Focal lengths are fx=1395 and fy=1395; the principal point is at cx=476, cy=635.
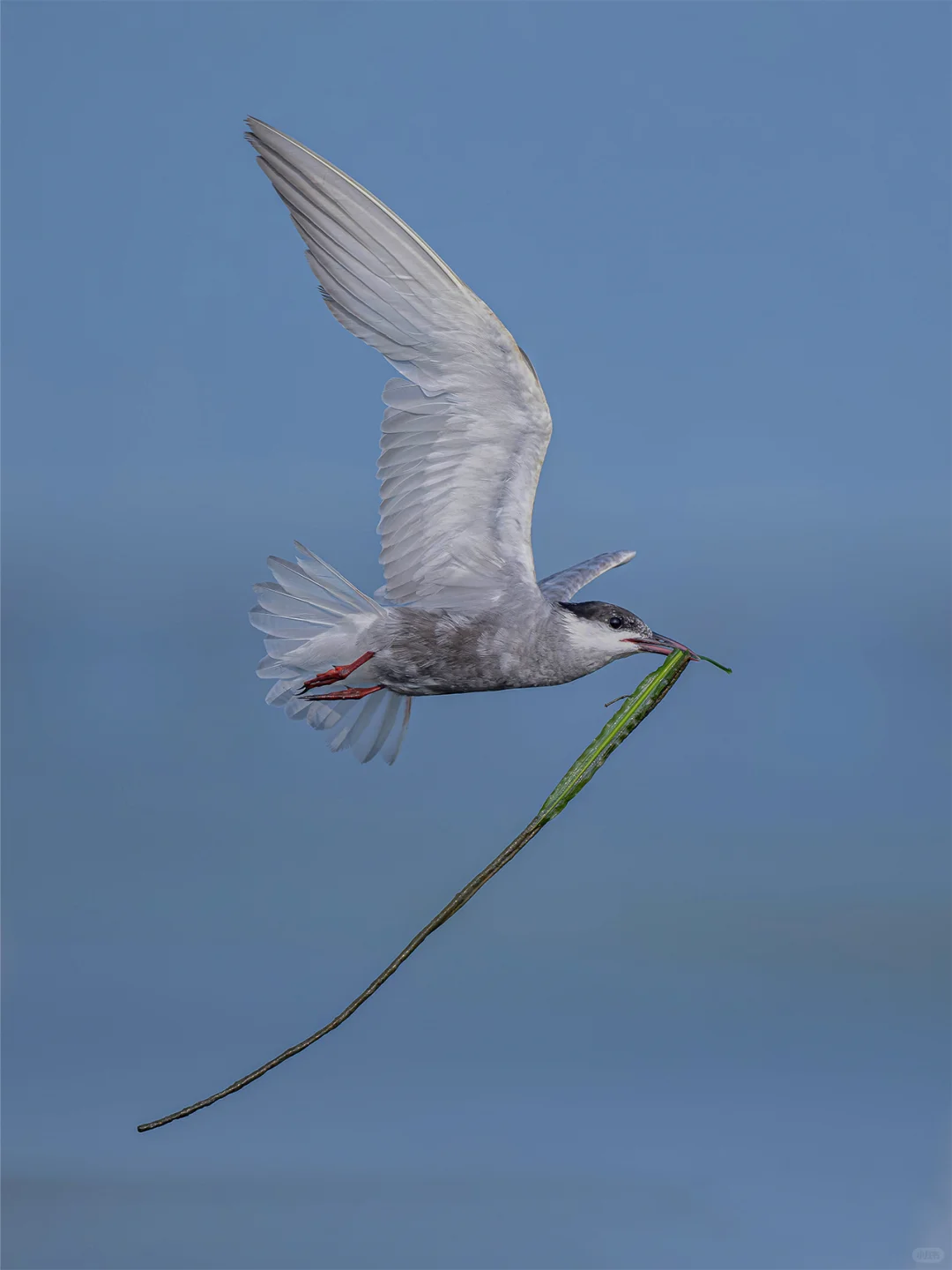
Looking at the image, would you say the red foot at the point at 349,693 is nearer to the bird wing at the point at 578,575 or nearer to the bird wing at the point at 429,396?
the bird wing at the point at 429,396

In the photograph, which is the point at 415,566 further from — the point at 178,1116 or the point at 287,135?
the point at 178,1116

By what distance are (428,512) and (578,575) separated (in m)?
1.45

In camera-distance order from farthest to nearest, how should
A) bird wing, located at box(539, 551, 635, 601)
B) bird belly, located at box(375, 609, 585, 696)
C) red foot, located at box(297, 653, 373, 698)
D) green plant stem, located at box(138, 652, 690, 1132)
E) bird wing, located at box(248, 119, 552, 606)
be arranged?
bird wing, located at box(539, 551, 635, 601) < red foot, located at box(297, 653, 373, 698) < bird belly, located at box(375, 609, 585, 696) < bird wing, located at box(248, 119, 552, 606) < green plant stem, located at box(138, 652, 690, 1132)

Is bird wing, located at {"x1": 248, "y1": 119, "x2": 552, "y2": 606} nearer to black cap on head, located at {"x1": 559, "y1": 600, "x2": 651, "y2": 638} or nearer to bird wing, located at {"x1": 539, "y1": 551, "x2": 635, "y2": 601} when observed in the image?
black cap on head, located at {"x1": 559, "y1": 600, "x2": 651, "y2": 638}

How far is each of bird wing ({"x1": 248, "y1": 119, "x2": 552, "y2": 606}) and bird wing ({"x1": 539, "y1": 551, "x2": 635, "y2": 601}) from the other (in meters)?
0.71

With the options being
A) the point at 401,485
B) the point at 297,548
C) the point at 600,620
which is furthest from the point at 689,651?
the point at 297,548

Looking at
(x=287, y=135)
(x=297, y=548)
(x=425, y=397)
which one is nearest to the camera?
(x=287, y=135)

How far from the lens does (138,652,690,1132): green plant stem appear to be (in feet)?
15.2

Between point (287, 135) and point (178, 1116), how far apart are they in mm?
3848

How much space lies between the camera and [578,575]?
7.71 m

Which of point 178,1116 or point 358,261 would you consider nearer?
point 178,1116

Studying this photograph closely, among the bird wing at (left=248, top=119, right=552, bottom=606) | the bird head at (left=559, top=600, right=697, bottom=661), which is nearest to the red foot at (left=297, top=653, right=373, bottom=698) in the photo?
the bird wing at (left=248, top=119, right=552, bottom=606)

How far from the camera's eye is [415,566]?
6.63 metres

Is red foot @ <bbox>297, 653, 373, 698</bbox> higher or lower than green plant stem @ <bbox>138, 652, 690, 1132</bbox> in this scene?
higher
